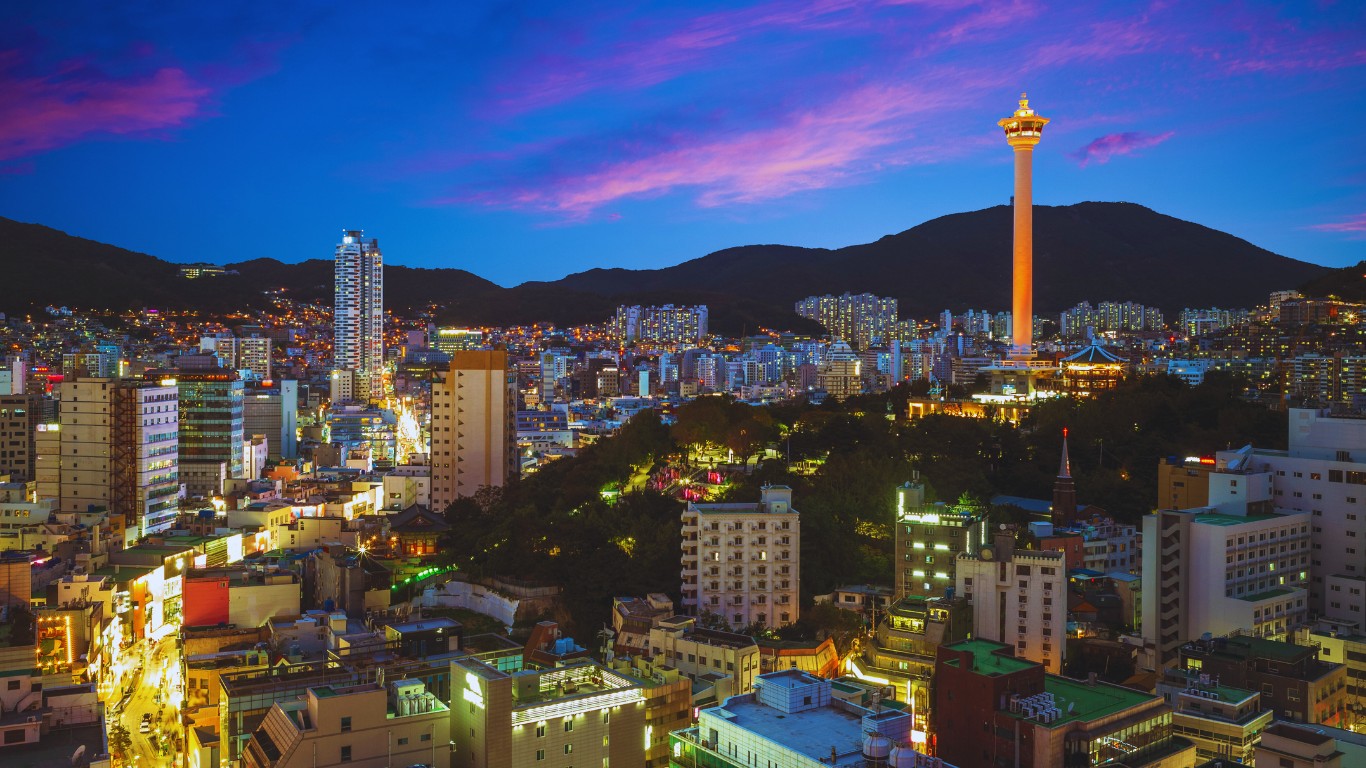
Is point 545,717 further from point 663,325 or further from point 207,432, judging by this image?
point 663,325

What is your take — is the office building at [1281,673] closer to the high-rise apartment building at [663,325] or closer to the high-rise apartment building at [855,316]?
the high-rise apartment building at [855,316]

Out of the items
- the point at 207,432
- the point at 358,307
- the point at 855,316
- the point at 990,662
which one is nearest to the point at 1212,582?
the point at 990,662

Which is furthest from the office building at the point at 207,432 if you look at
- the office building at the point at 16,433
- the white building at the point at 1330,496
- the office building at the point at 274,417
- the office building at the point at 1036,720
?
the white building at the point at 1330,496

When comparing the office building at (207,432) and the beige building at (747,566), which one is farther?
the office building at (207,432)

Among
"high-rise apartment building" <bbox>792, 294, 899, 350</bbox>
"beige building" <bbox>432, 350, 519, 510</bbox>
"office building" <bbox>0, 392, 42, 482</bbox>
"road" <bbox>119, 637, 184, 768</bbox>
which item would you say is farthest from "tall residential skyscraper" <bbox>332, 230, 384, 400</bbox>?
"road" <bbox>119, 637, 184, 768</bbox>

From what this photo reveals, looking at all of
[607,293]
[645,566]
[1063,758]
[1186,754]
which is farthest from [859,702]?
[607,293]

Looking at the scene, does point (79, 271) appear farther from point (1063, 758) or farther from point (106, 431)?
point (1063, 758)

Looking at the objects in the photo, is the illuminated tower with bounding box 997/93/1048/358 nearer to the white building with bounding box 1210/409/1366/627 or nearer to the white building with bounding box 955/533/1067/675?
the white building with bounding box 1210/409/1366/627

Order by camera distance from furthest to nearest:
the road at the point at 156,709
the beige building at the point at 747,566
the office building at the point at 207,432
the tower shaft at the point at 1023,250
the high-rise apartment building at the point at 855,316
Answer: the high-rise apartment building at the point at 855,316
the tower shaft at the point at 1023,250
the office building at the point at 207,432
the beige building at the point at 747,566
the road at the point at 156,709
